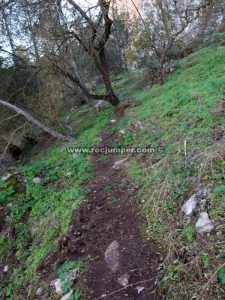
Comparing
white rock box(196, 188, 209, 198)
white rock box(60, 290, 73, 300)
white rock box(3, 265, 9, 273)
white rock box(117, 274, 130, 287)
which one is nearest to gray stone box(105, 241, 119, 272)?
white rock box(117, 274, 130, 287)

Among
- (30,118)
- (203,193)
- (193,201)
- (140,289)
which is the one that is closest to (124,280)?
(140,289)

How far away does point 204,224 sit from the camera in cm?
282

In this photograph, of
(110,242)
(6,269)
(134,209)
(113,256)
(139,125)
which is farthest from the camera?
(139,125)

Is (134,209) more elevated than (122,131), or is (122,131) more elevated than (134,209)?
(122,131)

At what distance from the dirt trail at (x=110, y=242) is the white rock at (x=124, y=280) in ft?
0.11

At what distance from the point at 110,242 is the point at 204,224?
128cm

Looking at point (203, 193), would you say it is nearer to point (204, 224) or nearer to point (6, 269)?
point (204, 224)

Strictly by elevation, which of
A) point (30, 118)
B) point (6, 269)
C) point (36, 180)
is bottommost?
point (6, 269)

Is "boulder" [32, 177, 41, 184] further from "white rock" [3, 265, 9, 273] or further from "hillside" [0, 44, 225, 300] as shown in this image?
"white rock" [3, 265, 9, 273]

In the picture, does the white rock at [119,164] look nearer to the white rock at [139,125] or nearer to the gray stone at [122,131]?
the white rock at [139,125]

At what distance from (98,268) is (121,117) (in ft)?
16.8

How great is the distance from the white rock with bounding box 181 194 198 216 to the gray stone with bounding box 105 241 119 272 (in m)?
0.96

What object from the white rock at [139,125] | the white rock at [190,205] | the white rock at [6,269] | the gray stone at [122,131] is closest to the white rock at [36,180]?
the white rock at [6,269]

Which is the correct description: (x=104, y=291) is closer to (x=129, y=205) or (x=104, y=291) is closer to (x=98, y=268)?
(x=98, y=268)
